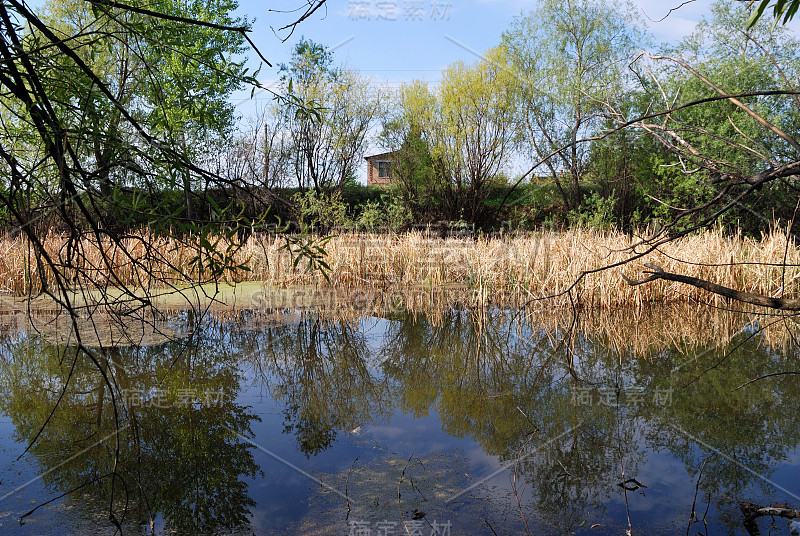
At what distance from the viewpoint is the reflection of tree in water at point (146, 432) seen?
2.34 m

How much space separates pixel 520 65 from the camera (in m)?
16.8

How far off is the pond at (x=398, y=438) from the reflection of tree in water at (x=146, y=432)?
0.01 m

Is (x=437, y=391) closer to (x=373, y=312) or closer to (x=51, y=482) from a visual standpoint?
(x=51, y=482)

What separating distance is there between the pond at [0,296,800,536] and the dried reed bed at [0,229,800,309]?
1623 mm

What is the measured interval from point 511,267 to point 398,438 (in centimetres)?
→ 467

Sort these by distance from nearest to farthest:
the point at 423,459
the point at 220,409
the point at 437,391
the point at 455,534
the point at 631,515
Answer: the point at 455,534 → the point at 631,515 → the point at 423,459 → the point at 220,409 → the point at 437,391

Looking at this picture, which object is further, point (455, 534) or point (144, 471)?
point (144, 471)

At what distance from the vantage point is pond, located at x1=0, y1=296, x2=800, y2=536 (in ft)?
7.34

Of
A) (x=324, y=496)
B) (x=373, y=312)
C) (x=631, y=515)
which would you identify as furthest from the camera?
(x=373, y=312)

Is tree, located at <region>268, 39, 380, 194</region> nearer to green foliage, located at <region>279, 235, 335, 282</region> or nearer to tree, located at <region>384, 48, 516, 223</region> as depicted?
tree, located at <region>384, 48, 516, 223</region>

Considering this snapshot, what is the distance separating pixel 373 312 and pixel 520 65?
12633mm

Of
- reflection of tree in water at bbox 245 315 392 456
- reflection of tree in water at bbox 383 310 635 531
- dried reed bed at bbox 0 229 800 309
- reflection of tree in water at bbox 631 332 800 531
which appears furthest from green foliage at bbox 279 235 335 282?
dried reed bed at bbox 0 229 800 309

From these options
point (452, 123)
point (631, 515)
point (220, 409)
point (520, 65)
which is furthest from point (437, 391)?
point (520, 65)

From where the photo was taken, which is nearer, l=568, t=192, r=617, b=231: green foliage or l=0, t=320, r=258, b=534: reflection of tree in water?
l=0, t=320, r=258, b=534: reflection of tree in water
